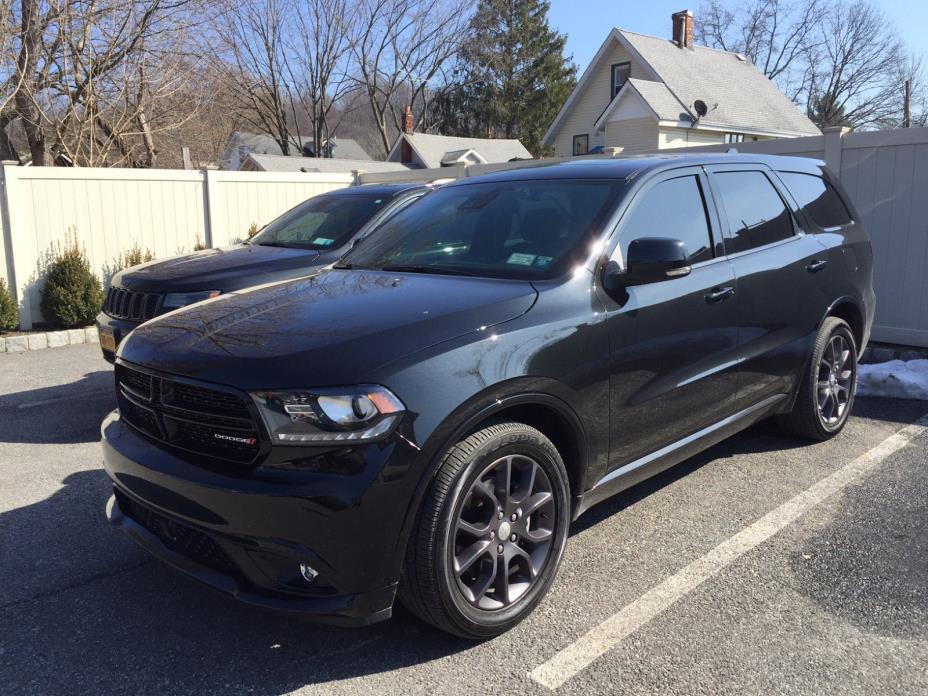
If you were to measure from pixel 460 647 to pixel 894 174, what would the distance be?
665cm

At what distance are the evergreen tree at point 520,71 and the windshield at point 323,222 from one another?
4616cm

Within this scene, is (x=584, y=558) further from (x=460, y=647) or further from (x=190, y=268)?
(x=190, y=268)

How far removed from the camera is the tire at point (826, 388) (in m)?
4.88

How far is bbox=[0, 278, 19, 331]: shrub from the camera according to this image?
372 inches

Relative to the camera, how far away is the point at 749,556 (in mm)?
3646

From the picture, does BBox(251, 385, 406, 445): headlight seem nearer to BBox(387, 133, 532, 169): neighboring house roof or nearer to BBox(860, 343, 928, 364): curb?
BBox(860, 343, 928, 364): curb

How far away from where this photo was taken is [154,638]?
3.04m

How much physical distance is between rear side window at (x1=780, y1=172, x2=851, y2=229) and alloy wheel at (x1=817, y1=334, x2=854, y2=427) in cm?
79

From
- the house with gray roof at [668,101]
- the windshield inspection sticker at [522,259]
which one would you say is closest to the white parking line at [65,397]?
the windshield inspection sticker at [522,259]

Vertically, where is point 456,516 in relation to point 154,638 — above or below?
above

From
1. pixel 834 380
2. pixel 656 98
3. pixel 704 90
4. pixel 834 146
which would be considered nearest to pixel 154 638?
pixel 834 380

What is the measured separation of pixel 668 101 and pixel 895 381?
26.2m

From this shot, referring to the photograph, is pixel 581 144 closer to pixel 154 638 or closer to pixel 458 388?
pixel 458 388

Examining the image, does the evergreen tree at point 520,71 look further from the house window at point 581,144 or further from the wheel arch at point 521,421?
the wheel arch at point 521,421
